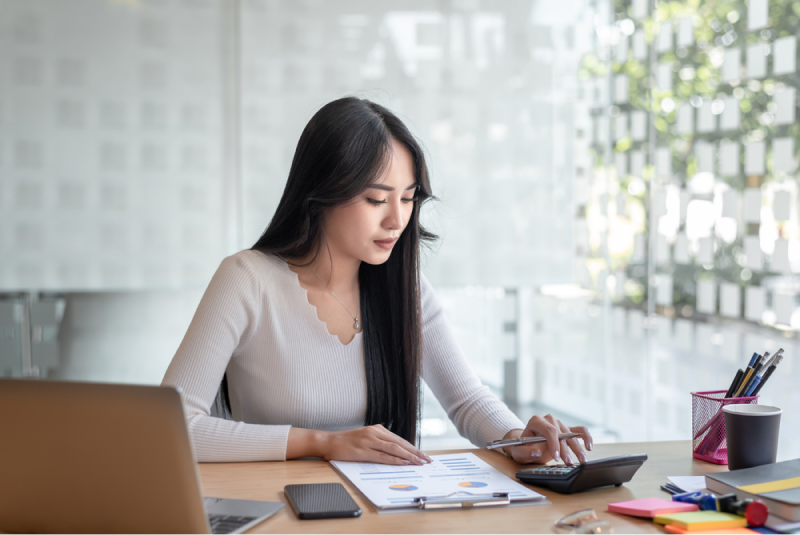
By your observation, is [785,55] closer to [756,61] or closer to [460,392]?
[756,61]

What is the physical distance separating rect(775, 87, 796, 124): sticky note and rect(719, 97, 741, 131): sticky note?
0.19 m

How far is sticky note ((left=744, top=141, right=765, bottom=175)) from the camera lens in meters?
2.79

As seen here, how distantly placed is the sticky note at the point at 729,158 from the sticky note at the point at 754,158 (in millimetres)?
46

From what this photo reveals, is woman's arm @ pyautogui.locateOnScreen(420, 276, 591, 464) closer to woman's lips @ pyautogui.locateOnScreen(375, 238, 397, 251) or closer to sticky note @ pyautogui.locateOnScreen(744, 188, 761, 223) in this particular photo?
woman's lips @ pyautogui.locateOnScreen(375, 238, 397, 251)

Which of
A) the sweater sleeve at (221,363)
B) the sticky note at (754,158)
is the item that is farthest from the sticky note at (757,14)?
the sweater sleeve at (221,363)

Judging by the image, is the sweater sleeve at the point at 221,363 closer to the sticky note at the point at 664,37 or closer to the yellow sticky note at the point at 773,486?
the yellow sticky note at the point at 773,486

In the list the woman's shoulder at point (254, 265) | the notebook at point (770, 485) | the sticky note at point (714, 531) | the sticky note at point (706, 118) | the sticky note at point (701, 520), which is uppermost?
the sticky note at point (706, 118)

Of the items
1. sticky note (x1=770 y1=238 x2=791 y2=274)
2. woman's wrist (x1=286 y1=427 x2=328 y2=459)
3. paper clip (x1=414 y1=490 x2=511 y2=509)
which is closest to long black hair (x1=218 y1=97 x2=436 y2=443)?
woman's wrist (x1=286 y1=427 x2=328 y2=459)

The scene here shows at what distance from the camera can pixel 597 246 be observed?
10.9 feet

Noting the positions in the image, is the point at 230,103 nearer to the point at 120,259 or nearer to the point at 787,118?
the point at 120,259

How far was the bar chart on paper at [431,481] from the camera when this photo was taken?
1.09 metres

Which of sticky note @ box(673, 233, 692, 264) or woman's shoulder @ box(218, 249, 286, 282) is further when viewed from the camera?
sticky note @ box(673, 233, 692, 264)

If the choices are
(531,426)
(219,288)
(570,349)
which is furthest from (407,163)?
(570,349)

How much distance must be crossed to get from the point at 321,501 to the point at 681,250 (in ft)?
8.35
